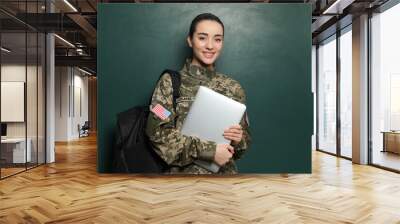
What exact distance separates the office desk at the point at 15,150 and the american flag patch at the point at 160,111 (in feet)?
10.8

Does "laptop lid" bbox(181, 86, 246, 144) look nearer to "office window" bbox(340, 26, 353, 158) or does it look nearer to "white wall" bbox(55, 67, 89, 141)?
"office window" bbox(340, 26, 353, 158)

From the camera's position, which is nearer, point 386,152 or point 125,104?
point 125,104

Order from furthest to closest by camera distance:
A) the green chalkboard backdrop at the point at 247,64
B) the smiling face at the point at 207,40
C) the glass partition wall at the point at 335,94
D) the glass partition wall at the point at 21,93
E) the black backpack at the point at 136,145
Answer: the glass partition wall at the point at 335,94, the glass partition wall at the point at 21,93, the green chalkboard backdrop at the point at 247,64, the black backpack at the point at 136,145, the smiling face at the point at 207,40

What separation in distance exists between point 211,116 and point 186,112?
0.31 m

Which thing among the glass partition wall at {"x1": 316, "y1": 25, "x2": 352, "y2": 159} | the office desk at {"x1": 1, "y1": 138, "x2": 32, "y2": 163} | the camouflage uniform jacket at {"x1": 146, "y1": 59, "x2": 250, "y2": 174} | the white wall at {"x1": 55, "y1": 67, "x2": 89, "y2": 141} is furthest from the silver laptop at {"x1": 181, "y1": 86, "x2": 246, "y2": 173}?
the white wall at {"x1": 55, "y1": 67, "x2": 89, "y2": 141}

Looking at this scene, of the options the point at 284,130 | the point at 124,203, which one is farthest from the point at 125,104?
the point at 284,130

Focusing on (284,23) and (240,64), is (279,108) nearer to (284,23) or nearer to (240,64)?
(240,64)

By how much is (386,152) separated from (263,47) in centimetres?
381

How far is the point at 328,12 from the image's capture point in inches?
289

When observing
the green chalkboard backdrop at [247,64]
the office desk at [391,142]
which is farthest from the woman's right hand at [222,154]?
the office desk at [391,142]

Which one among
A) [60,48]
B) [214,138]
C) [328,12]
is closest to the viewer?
[214,138]

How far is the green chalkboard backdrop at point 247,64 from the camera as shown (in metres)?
5.39

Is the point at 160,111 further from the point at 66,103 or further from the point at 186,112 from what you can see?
the point at 66,103

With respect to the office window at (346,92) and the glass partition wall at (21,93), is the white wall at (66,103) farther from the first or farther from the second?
the office window at (346,92)
